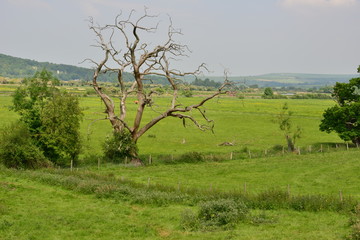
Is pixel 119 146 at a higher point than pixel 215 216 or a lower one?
lower

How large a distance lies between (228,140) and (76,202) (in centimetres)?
4178

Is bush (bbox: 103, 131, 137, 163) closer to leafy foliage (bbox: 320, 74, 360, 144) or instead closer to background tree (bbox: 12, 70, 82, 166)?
background tree (bbox: 12, 70, 82, 166)

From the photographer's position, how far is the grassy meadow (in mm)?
22391

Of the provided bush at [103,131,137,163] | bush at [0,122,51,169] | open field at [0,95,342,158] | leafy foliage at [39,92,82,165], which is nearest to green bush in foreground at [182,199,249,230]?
bush at [0,122,51,169]

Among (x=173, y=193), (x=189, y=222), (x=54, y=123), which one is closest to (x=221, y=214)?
(x=189, y=222)

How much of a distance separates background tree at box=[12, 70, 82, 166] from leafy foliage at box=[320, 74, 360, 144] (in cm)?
3584

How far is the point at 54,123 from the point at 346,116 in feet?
128

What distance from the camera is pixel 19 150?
133 ft

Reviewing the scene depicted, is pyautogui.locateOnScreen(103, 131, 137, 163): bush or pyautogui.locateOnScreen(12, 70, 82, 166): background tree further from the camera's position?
pyautogui.locateOnScreen(103, 131, 137, 163): bush

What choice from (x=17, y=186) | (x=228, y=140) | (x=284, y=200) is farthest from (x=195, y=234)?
(x=228, y=140)

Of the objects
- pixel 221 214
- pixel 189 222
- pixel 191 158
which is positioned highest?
pixel 221 214

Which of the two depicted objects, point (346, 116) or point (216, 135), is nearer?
point (346, 116)

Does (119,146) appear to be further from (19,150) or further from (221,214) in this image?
(221,214)

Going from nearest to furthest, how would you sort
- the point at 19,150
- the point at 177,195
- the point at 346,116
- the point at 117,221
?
the point at 117,221 < the point at 177,195 < the point at 19,150 < the point at 346,116
